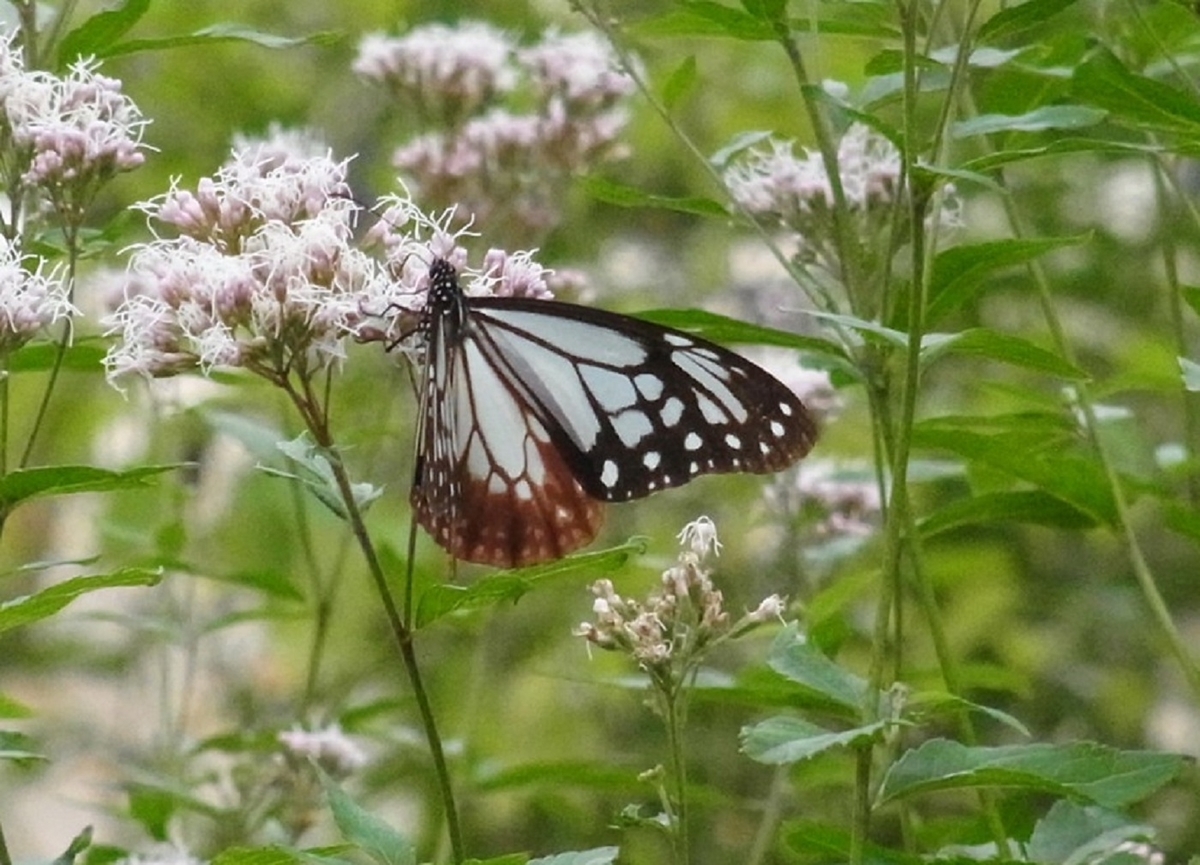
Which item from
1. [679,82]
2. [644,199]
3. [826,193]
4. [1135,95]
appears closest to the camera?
[1135,95]

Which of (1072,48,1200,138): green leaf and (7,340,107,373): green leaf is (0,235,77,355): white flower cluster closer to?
(7,340,107,373): green leaf

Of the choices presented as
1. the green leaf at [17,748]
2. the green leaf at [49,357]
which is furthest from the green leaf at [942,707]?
the green leaf at [49,357]

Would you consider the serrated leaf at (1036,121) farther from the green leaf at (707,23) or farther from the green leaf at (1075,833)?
the green leaf at (1075,833)

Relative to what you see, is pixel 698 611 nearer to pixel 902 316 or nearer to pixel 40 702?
pixel 902 316

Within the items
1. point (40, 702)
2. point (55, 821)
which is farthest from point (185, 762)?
point (55, 821)

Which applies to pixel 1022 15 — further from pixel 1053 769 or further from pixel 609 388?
pixel 1053 769

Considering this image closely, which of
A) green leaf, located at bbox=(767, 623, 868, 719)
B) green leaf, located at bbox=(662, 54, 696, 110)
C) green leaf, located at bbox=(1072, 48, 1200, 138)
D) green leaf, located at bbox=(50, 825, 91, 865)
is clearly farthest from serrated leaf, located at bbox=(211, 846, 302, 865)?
green leaf, located at bbox=(662, 54, 696, 110)

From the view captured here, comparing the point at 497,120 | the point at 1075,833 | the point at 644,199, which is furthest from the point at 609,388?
the point at 497,120
